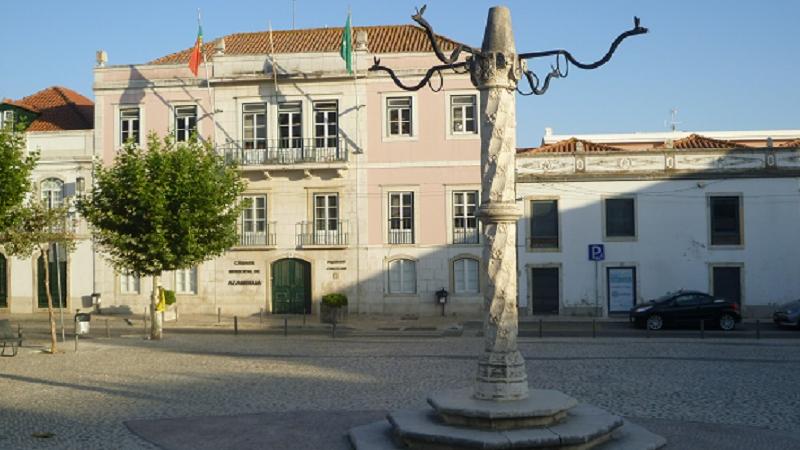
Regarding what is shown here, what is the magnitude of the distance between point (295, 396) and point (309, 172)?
19.4 metres

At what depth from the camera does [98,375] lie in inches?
659

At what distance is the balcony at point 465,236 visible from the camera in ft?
106

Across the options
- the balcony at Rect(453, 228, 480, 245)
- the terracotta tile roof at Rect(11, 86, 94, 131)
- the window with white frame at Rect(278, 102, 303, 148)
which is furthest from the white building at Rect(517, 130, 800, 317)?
the terracotta tile roof at Rect(11, 86, 94, 131)

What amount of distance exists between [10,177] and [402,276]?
50.9ft

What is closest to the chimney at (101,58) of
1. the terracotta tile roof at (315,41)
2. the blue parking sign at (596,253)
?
the terracotta tile roof at (315,41)

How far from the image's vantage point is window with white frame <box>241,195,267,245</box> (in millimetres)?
33281

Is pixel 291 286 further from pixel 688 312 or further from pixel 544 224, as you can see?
pixel 688 312

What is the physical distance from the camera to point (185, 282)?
33812 millimetres

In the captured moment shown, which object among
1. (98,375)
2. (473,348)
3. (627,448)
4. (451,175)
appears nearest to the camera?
(627,448)

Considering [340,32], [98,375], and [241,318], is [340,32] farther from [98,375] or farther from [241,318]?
[98,375]

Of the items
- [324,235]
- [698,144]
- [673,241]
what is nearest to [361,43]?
[324,235]

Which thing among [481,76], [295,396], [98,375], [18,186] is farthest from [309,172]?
[481,76]

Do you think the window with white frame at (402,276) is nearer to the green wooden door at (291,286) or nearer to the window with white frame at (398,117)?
the green wooden door at (291,286)

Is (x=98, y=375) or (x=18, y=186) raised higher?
(x=18, y=186)
